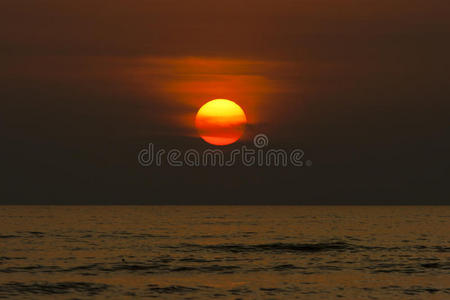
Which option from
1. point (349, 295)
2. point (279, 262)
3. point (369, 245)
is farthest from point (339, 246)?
point (349, 295)

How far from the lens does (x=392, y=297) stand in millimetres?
36094

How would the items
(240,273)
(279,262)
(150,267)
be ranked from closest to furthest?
(240,273) → (150,267) → (279,262)

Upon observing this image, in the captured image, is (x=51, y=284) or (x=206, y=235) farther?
(x=206, y=235)

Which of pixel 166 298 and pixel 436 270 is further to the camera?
pixel 436 270

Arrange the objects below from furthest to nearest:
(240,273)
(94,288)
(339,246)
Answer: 1. (339,246)
2. (240,273)
3. (94,288)

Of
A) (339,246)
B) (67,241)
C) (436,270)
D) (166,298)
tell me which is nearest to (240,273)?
(166,298)

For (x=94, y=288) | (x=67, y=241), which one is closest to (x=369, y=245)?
(x=67, y=241)

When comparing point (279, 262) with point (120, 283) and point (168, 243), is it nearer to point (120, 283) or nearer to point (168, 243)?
point (120, 283)

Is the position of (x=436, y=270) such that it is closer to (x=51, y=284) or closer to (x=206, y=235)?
(x=51, y=284)

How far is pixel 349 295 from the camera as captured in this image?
36625 millimetres

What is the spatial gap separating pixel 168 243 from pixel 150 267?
2148cm

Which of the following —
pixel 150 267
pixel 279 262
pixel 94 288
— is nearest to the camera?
pixel 94 288

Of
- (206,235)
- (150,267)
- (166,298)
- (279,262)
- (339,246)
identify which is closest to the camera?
(166,298)

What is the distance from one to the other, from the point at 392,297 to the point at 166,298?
1225cm
